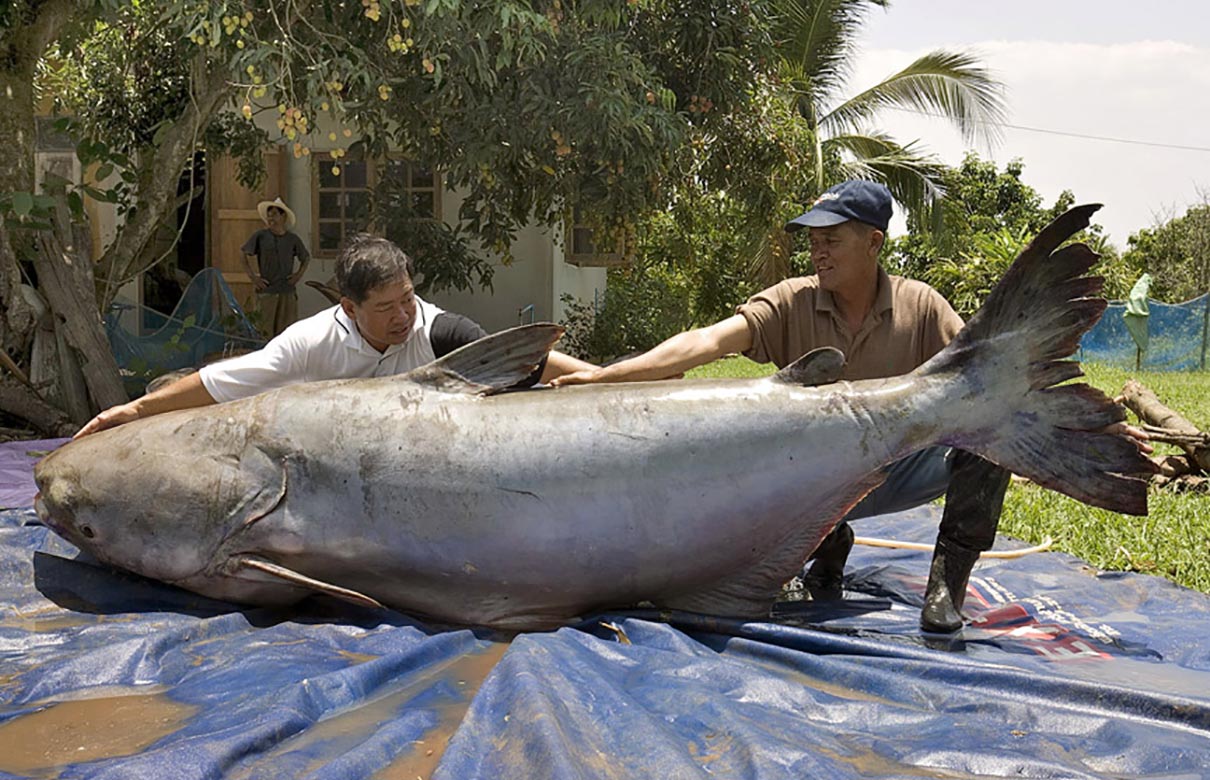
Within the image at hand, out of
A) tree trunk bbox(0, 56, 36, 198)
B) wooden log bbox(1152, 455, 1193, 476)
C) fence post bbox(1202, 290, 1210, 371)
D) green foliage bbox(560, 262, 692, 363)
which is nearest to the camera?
wooden log bbox(1152, 455, 1193, 476)

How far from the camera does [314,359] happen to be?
3902 millimetres

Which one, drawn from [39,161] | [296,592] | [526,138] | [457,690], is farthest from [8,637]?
[39,161]

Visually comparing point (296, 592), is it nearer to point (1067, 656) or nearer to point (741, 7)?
point (1067, 656)

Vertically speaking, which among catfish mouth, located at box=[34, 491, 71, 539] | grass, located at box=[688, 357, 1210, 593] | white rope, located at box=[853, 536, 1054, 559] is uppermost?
catfish mouth, located at box=[34, 491, 71, 539]

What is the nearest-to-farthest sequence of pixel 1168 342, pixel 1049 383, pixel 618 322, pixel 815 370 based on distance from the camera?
pixel 1049 383 → pixel 815 370 → pixel 618 322 → pixel 1168 342

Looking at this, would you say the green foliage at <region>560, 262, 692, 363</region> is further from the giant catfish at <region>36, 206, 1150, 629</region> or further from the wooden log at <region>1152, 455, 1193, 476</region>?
the giant catfish at <region>36, 206, 1150, 629</region>

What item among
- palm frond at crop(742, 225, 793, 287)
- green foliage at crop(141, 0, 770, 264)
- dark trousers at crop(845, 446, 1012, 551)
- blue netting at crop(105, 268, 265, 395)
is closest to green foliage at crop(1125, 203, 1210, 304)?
palm frond at crop(742, 225, 793, 287)

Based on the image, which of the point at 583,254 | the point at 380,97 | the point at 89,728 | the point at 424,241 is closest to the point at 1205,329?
the point at 583,254

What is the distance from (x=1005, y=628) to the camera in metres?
3.36

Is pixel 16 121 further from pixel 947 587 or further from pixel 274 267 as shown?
pixel 947 587

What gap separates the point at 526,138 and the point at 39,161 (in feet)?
17.7

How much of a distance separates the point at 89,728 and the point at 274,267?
8618 mm

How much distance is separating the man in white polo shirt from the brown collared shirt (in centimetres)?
65

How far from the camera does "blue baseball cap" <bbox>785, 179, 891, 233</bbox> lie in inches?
146
